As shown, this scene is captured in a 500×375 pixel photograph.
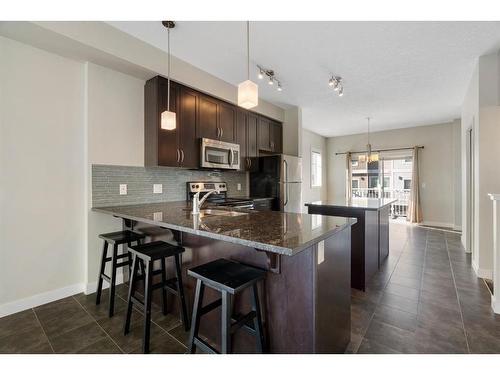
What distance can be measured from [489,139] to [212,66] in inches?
137

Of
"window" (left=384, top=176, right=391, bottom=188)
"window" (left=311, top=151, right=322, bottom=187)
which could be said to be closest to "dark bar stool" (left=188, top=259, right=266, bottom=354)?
"window" (left=311, top=151, right=322, bottom=187)

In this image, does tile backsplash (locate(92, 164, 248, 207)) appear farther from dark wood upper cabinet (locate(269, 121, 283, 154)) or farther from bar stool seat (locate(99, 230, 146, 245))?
dark wood upper cabinet (locate(269, 121, 283, 154))

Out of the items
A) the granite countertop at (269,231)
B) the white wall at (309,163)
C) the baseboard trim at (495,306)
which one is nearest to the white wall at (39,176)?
the granite countertop at (269,231)

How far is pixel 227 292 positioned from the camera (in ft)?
4.04

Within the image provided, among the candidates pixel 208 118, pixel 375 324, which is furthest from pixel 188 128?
pixel 375 324

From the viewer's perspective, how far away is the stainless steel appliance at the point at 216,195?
333 centimetres

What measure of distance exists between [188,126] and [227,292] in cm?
235

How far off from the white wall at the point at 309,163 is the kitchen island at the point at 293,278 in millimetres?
5213

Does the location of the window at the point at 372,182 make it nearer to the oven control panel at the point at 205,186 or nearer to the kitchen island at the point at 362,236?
the kitchen island at the point at 362,236

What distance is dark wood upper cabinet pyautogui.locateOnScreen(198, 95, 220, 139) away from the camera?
3.22m

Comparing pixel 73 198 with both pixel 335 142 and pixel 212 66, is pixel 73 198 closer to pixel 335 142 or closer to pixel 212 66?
pixel 212 66

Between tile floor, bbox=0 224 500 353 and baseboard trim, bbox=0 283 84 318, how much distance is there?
Result: 60 millimetres

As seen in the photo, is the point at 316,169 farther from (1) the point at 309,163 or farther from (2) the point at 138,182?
(2) the point at 138,182
